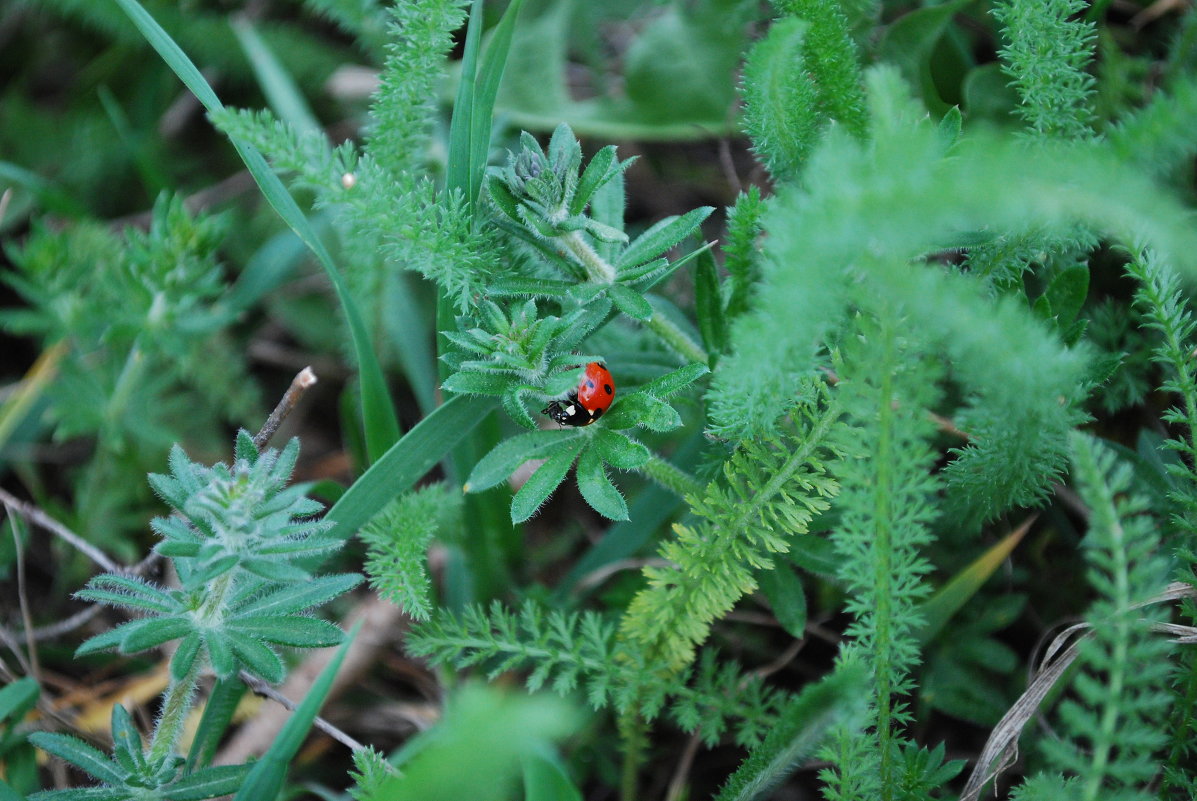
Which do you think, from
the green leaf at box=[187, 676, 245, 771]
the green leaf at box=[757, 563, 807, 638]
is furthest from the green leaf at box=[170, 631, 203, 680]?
the green leaf at box=[757, 563, 807, 638]

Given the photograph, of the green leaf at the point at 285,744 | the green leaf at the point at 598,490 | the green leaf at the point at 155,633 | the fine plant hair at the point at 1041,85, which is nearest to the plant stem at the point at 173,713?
the green leaf at the point at 155,633

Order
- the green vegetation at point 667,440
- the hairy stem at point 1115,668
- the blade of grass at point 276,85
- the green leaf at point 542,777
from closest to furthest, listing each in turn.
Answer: the hairy stem at point 1115,668
the green vegetation at point 667,440
the green leaf at point 542,777
the blade of grass at point 276,85

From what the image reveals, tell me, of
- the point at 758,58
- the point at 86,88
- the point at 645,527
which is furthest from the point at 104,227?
the point at 758,58

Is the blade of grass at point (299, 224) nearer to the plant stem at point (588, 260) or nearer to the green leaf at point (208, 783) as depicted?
the plant stem at point (588, 260)

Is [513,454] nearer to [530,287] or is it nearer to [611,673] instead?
[530,287]

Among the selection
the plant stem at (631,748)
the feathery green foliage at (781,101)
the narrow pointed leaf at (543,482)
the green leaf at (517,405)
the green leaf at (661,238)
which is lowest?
the plant stem at (631,748)

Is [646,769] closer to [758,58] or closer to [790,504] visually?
[790,504]
